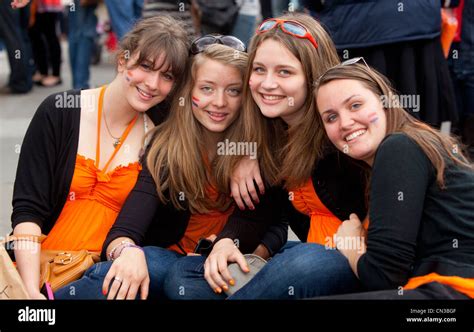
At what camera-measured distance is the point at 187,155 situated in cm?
326

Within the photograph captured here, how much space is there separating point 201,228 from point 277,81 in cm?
76

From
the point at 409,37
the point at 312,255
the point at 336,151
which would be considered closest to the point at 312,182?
the point at 336,151

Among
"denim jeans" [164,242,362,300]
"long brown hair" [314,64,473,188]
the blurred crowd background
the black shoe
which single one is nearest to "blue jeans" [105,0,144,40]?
the blurred crowd background

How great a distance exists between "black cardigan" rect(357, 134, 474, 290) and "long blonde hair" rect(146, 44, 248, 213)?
2.94 ft

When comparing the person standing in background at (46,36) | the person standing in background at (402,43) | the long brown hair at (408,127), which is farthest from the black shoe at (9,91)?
the long brown hair at (408,127)

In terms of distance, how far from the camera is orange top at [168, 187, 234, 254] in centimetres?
344

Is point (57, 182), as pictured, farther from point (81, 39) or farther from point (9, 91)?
point (9, 91)

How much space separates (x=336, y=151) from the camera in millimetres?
3111

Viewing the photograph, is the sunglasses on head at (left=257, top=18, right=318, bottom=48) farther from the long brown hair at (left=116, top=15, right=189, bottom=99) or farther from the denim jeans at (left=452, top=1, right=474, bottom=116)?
the denim jeans at (left=452, top=1, right=474, bottom=116)

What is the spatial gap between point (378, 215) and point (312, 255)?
33 centimetres

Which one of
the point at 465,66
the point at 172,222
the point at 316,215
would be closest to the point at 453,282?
the point at 316,215

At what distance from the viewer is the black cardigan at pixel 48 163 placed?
10.4 ft

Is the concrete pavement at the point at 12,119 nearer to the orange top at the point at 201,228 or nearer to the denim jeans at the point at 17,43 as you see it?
the denim jeans at the point at 17,43

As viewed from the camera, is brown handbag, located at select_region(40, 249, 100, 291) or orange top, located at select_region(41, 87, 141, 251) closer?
brown handbag, located at select_region(40, 249, 100, 291)
